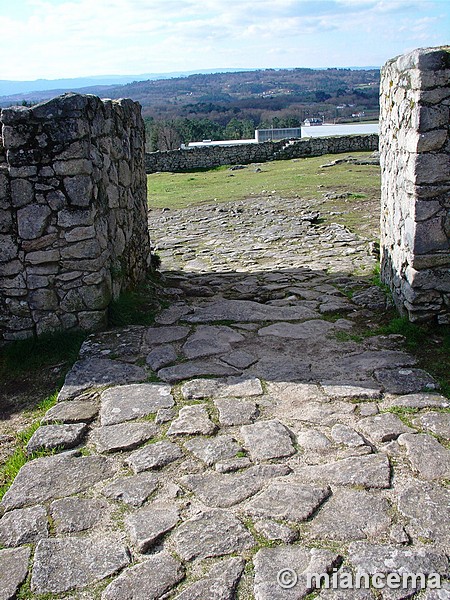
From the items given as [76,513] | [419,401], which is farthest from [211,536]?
[419,401]

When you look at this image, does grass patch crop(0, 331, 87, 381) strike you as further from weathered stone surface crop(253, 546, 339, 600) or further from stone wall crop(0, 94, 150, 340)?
weathered stone surface crop(253, 546, 339, 600)

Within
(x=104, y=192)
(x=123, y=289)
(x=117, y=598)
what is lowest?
(x=117, y=598)

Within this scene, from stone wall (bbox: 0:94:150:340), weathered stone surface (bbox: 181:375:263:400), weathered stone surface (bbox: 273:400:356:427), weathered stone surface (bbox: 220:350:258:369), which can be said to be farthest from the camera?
stone wall (bbox: 0:94:150:340)

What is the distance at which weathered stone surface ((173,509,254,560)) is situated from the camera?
2941 millimetres

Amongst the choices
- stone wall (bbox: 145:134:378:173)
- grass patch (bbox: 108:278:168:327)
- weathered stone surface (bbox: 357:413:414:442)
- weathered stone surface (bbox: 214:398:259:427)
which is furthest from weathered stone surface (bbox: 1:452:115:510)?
stone wall (bbox: 145:134:378:173)

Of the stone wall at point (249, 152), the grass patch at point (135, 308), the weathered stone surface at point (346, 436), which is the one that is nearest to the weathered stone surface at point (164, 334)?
the grass patch at point (135, 308)

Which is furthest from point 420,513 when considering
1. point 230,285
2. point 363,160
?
point 363,160

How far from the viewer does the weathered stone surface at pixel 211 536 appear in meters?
2.94

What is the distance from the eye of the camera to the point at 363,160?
21.1 meters

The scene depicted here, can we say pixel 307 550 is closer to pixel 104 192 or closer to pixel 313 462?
pixel 313 462

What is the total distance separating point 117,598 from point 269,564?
2.28 feet

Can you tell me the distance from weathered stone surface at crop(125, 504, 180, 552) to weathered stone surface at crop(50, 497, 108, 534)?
7.3 inches

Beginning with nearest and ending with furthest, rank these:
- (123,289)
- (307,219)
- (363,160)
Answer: (123,289) → (307,219) → (363,160)

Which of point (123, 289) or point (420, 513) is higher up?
point (123, 289)
